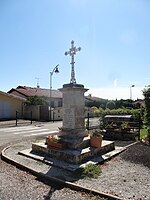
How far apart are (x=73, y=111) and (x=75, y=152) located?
6.09ft

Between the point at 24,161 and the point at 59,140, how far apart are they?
1500 millimetres

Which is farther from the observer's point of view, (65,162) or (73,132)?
(73,132)

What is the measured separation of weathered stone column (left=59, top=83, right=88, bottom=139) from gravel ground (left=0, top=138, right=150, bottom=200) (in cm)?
193

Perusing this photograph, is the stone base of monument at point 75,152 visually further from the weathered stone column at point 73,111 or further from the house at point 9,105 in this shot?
the house at point 9,105

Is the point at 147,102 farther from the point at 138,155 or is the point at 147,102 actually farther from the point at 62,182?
the point at 62,182

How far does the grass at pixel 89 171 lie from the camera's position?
5702mm

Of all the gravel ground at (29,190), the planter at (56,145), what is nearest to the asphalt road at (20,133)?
the planter at (56,145)

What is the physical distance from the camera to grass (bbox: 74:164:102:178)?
18.7ft

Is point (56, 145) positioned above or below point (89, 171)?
above

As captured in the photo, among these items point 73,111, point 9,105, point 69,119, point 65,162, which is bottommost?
point 65,162

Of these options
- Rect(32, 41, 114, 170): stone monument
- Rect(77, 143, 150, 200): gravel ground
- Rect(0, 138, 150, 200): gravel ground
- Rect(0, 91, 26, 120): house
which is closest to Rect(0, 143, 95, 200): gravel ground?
Rect(0, 138, 150, 200): gravel ground

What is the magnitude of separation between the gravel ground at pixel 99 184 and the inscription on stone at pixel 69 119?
2.16m

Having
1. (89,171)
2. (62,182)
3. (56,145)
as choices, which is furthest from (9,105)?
(62,182)

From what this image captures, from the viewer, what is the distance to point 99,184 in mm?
5098
